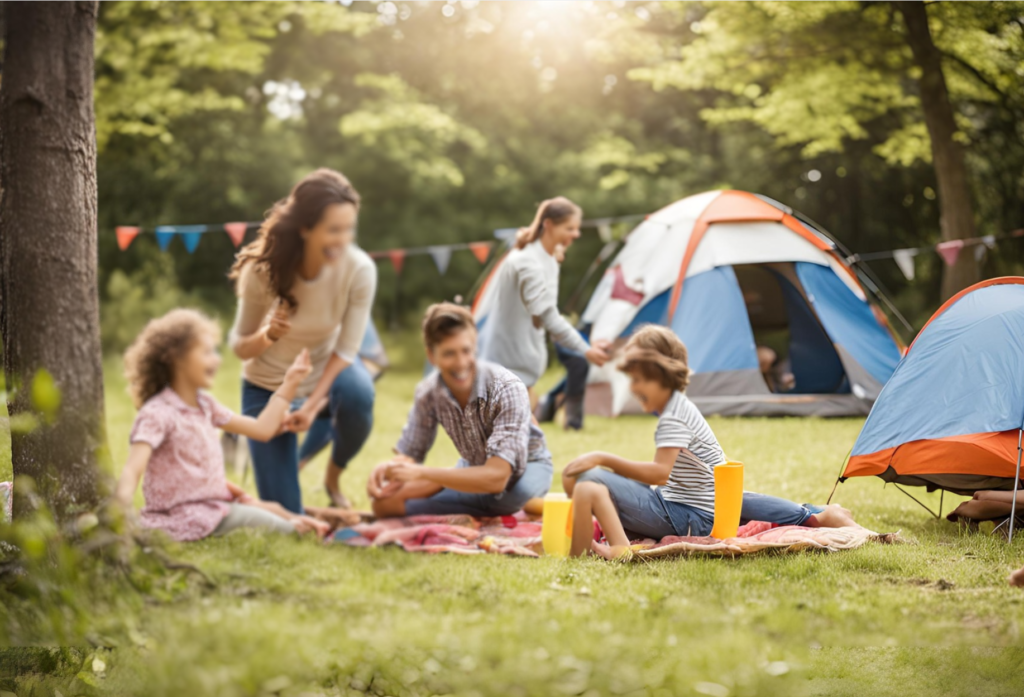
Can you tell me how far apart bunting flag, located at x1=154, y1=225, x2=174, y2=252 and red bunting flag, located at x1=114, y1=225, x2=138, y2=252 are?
7cm

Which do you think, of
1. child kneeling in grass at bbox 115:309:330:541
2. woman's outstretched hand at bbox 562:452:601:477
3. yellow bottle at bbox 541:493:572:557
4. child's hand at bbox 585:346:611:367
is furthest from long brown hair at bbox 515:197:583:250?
child kneeling in grass at bbox 115:309:330:541

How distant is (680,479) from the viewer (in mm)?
2221

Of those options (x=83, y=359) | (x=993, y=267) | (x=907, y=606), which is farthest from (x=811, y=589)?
(x=83, y=359)

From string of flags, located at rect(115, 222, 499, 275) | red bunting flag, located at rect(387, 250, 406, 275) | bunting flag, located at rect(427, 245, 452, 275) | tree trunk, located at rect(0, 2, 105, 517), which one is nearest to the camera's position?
tree trunk, located at rect(0, 2, 105, 517)

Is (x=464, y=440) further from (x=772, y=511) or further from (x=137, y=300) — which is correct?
(x=137, y=300)

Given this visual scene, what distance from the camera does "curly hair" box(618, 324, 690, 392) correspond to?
229 centimetres

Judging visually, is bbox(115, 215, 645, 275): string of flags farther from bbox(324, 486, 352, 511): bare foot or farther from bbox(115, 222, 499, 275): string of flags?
bbox(324, 486, 352, 511): bare foot

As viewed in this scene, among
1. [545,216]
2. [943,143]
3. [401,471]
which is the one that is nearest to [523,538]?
[401,471]

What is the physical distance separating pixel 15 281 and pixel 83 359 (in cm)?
22

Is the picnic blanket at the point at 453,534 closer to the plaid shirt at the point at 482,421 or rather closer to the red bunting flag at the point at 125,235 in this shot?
the plaid shirt at the point at 482,421

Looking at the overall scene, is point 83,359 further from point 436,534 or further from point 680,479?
point 680,479

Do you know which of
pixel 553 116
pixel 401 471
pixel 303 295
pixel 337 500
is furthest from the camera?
pixel 337 500

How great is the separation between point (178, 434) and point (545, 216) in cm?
114

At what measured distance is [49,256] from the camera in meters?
1.94
